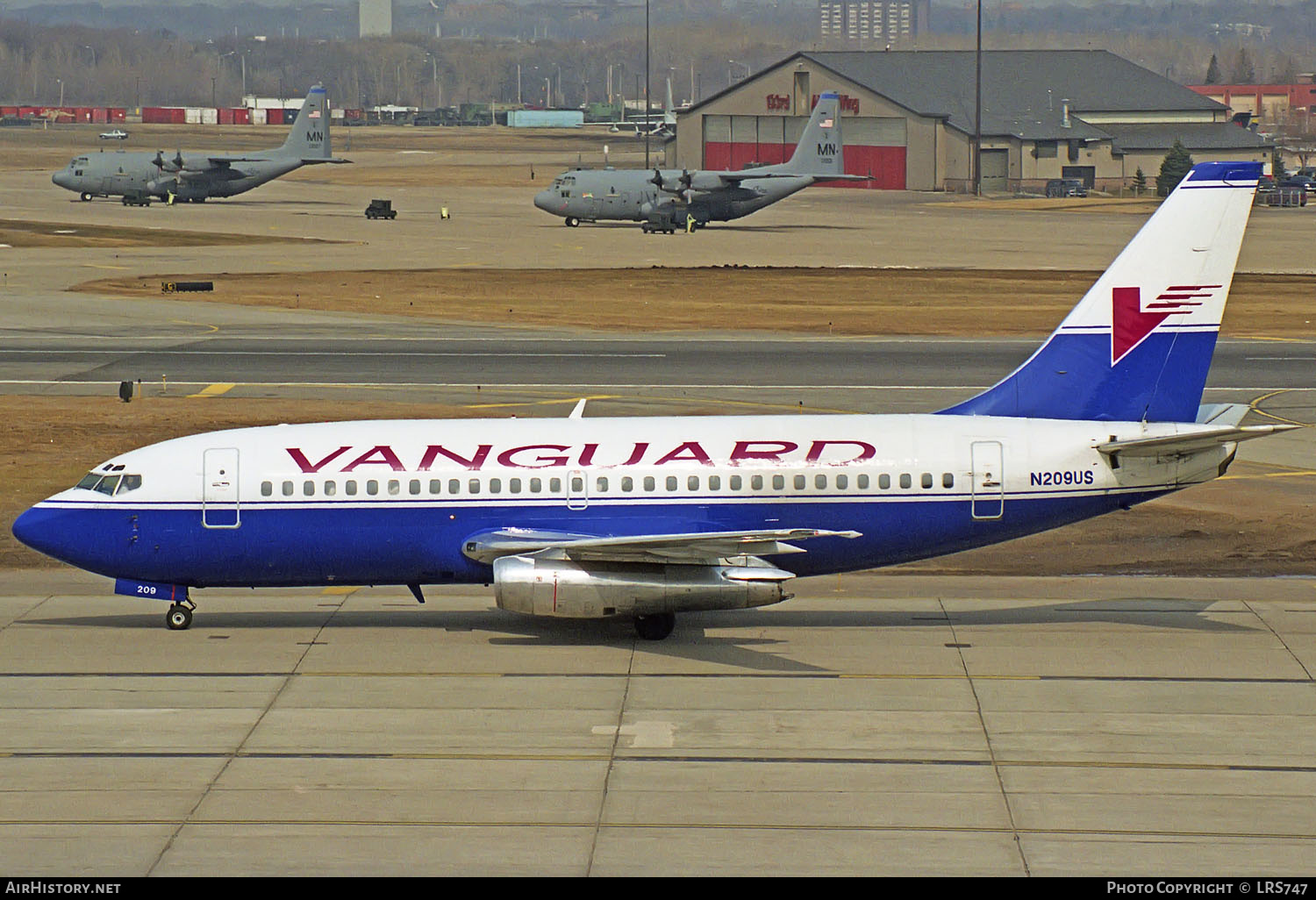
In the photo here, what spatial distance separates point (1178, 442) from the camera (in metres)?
29.1

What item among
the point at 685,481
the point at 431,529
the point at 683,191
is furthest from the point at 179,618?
the point at 683,191

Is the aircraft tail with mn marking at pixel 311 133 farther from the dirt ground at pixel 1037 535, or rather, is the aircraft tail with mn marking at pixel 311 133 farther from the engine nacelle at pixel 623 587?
the engine nacelle at pixel 623 587

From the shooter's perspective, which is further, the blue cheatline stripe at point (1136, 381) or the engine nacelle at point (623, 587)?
the blue cheatline stripe at point (1136, 381)

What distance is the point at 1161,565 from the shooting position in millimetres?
36750

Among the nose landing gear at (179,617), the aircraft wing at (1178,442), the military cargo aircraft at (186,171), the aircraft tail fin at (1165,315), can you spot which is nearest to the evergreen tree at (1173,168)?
the military cargo aircraft at (186,171)

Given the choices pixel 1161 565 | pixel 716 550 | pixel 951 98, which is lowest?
pixel 1161 565

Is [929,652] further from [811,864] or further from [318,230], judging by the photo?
[318,230]

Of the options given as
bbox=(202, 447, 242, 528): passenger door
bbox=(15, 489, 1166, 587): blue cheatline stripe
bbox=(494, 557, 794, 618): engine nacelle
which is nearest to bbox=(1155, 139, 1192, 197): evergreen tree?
bbox=(15, 489, 1166, 587): blue cheatline stripe

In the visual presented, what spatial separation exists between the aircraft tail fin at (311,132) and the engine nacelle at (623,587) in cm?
A: 12853

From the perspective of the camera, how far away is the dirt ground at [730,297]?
2997 inches

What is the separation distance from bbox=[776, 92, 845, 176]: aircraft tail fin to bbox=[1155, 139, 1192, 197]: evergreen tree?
4323 cm

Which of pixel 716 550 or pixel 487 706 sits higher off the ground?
pixel 716 550

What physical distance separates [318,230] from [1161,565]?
95639mm
